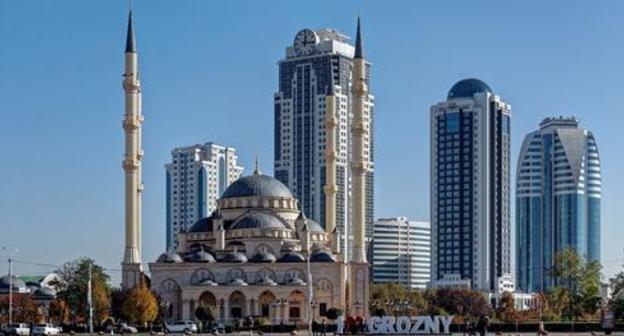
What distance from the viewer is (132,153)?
10050 cm

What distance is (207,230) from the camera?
11638 centimetres

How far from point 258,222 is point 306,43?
87.1 metres

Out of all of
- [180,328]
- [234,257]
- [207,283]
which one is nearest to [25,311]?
[207,283]

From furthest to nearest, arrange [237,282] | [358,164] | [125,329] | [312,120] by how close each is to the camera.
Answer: [312,120] < [237,282] < [358,164] < [125,329]

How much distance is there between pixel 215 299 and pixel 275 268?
5925 mm

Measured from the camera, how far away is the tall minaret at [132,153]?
101m

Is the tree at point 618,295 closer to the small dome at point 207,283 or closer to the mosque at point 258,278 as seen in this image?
the mosque at point 258,278

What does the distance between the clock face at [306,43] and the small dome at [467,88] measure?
74.7 feet

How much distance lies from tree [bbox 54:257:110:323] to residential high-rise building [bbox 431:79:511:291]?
315 ft

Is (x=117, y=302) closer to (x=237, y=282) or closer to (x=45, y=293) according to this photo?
(x=237, y=282)

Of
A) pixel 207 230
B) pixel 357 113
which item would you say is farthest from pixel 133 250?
pixel 357 113

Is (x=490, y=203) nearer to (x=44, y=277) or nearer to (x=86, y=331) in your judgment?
(x=44, y=277)

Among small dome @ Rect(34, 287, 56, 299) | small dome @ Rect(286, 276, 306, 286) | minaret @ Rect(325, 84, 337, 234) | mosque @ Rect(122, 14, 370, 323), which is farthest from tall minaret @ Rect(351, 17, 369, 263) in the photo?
small dome @ Rect(34, 287, 56, 299)

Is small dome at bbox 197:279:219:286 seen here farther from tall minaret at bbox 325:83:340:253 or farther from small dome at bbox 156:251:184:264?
tall minaret at bbox 325:83:340:253
